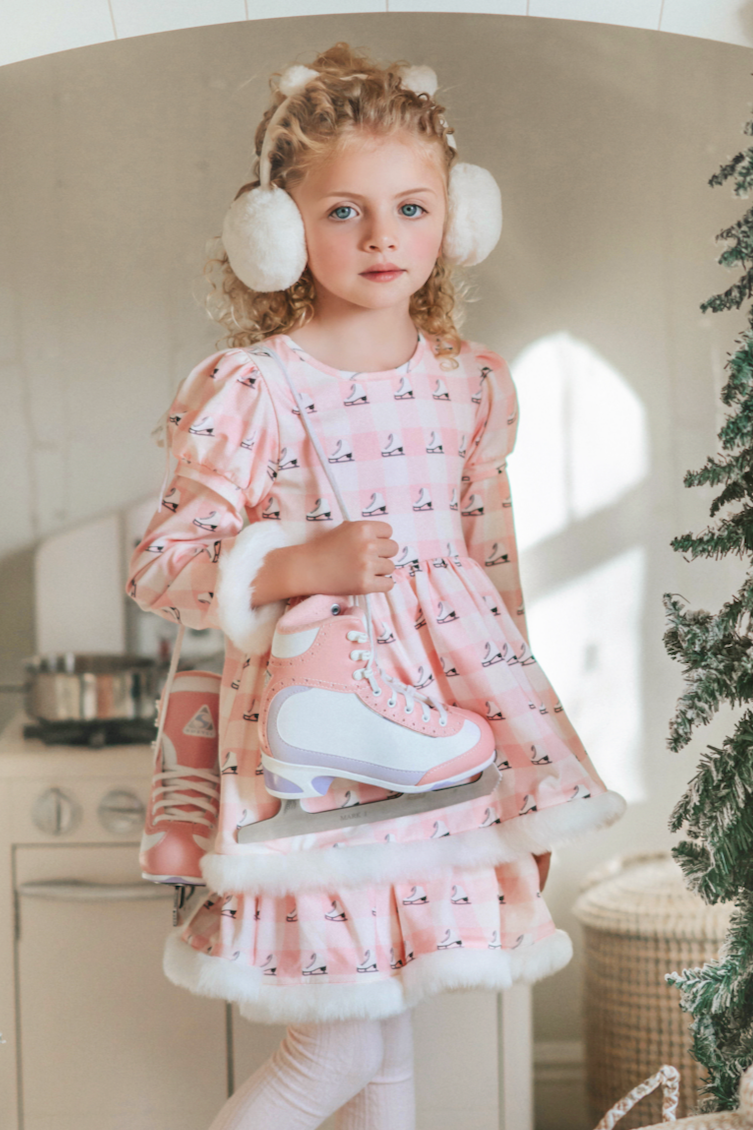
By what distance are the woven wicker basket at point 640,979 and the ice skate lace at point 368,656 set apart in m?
0.74

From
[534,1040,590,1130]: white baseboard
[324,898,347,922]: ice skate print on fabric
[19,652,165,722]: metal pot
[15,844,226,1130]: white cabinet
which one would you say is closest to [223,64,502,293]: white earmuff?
[324,898,347,922]: ice skate print on fabric

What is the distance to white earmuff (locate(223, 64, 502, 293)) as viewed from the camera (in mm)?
1061

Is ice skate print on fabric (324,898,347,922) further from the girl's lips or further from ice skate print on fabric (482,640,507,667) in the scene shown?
the girl's lips

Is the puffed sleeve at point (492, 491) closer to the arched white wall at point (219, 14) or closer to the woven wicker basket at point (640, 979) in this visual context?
the arched white wall at point (219, 14)

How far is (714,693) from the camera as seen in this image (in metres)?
0.98

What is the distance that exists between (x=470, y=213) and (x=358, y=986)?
30.9 inches

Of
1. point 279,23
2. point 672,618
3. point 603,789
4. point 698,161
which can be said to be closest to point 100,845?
point 603,789

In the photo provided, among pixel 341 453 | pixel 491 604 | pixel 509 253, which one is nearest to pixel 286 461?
pixel 341 453

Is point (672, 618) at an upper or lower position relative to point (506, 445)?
lower

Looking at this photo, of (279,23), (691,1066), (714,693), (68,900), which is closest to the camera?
(714,693)

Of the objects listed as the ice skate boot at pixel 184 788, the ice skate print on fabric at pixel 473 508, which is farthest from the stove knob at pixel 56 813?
the ice skate print on fabric at pixel 473 508

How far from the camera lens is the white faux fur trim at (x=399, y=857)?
38.5 inches

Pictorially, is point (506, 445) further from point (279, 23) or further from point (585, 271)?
point (279, 23)

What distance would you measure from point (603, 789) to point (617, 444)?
A: 0.87 metres
